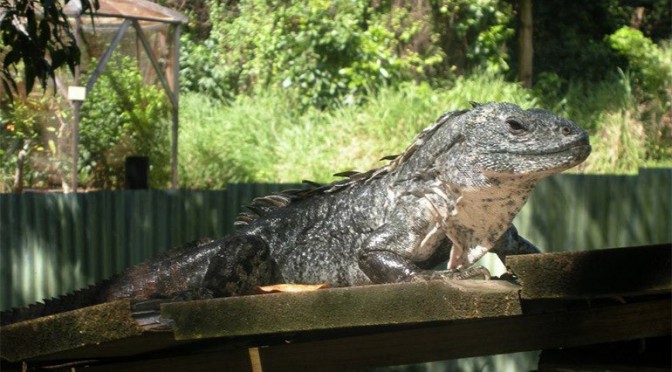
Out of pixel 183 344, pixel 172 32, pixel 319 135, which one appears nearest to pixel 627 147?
pixel 319 135

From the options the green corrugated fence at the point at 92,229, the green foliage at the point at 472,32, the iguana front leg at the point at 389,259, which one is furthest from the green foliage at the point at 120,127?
the iguana front leg at the point at 389,259

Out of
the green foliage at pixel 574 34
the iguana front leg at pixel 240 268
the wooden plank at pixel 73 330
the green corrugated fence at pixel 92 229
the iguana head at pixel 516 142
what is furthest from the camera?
the green foliage at pixel 574 34

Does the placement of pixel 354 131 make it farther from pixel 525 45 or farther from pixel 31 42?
pixel 31 42

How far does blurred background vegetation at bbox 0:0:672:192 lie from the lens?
15.7 m

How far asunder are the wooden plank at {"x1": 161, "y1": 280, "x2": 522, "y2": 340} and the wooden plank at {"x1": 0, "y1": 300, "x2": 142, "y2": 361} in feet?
0.48

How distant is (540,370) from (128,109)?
13.1 meters

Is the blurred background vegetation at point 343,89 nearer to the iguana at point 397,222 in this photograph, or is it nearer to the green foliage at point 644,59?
the green foliage at point 644,59

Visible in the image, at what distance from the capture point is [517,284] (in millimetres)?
3086

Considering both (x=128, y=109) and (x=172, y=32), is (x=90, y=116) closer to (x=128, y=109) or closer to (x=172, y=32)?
(x=128, y=109)

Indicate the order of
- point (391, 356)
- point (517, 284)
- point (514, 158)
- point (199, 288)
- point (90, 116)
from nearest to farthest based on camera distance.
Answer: point (517, 284) < point (391, 356) < point (514, 158) < point (199, 288) < point (90, 116)

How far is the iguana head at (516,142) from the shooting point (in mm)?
4109

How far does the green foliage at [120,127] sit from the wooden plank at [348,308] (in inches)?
501

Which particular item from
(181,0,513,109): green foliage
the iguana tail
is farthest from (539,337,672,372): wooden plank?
(181,0,513,109): green foliage

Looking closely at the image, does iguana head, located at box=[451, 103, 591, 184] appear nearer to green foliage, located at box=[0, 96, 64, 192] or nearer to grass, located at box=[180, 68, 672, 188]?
green foliage, located at box=[0, 96, 64, 192]
